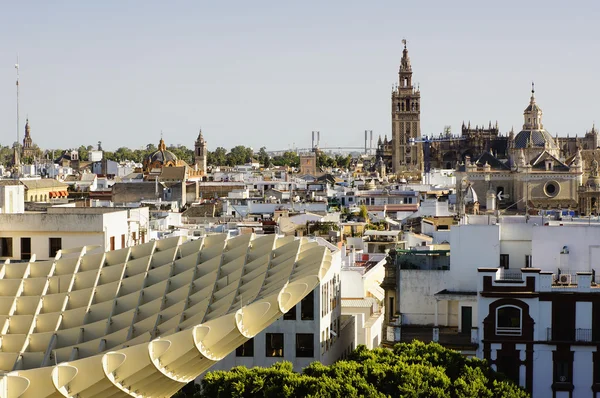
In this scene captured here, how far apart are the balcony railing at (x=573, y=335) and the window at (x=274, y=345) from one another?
7.40 metres

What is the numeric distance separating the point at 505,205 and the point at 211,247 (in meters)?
89.3

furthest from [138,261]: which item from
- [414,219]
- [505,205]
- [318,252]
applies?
[505,205]

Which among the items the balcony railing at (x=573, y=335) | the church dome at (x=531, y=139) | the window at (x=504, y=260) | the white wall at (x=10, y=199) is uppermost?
the church dome at (x=531, y=139)

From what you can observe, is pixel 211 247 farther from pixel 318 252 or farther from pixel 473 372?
pixel 473 372

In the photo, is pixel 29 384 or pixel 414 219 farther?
pixel 414 219

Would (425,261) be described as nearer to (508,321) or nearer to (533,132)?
(508,321)

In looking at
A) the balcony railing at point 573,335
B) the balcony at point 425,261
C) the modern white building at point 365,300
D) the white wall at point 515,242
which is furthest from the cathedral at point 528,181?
the balcony railing at point 573,335

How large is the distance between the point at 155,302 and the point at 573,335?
1124 centimetres

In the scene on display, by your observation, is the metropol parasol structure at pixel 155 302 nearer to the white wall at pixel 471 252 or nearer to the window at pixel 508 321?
the window at pixel 508 321

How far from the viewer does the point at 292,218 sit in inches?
3022

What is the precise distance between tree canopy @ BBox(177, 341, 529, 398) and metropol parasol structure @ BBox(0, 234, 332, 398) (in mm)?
2437

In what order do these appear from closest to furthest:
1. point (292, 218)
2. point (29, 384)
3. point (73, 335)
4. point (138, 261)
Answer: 1. point (29, 384)
2. point (73, 335)
3. point (138, 261)
4. point (292, 218)

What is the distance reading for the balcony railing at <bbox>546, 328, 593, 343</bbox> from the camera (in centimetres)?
3538

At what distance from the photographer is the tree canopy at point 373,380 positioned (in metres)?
32.0
